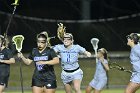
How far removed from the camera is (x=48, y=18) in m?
26.5

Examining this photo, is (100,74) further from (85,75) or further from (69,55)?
(85,75)

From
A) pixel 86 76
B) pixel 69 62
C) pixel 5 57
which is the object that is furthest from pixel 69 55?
pixel 86 76

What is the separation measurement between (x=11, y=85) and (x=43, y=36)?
7997 mm

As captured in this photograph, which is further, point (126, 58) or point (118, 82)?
point (126, 58)

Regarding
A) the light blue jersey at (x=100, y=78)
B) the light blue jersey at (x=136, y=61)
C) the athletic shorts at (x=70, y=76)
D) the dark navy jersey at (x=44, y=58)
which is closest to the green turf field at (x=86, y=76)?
the light blue jersey at (x=100, y=78)

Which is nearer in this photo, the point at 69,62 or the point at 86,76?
the point at 69,62

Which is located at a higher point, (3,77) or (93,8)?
(93,8)

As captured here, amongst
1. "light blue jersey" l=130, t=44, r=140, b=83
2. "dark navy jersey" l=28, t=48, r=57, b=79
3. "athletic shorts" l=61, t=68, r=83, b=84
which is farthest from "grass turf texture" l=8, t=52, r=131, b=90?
"dark navy jersey" l=28, t=48, r=57, b=79

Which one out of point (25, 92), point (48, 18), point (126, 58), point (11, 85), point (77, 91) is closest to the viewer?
point (77, 91)

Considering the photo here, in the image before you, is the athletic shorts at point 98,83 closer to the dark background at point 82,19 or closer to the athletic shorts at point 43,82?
the athletic shorts at point 43,82

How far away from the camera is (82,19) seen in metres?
26.4

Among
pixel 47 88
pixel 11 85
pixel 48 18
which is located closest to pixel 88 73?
pixel 11 85

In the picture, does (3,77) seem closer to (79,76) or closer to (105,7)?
(79,76)

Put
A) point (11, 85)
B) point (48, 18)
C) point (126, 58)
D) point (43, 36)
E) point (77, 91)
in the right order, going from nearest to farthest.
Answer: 1. point (43, 36)
2. point (77, 91)
3. point (11, 85)
4. point (126, 58)
5. point (48, 18)
